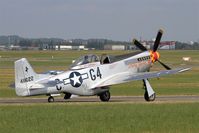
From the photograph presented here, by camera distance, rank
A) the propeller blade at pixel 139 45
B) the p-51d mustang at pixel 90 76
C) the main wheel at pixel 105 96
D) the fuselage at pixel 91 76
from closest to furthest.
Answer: the p-51d mustang at pixel 90 76 → the fuselage at pixel 91 76 → the main wheel at pixel 105 96 → the propeller blade at pixel 139 45

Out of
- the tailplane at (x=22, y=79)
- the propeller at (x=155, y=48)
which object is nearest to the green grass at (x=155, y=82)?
Answer: the propeller at (x=155, y=48)

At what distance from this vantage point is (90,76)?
95.8ft

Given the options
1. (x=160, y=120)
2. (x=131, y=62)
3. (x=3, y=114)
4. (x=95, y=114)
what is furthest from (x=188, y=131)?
(x=131, y=62)

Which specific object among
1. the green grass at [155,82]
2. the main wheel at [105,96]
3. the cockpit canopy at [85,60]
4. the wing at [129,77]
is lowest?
the green grass at [155,82]

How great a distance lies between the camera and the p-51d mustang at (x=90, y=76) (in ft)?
90.0

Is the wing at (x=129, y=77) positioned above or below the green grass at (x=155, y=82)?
above

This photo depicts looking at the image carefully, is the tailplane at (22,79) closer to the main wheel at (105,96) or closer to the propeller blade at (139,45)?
the main wheel at (105,96)

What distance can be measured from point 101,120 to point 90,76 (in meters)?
10.6

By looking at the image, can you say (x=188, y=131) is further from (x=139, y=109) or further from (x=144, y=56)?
(x=144, y=56)

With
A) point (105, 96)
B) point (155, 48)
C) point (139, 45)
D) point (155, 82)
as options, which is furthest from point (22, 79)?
point (155, 82)

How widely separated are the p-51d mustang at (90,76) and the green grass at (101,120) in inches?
169

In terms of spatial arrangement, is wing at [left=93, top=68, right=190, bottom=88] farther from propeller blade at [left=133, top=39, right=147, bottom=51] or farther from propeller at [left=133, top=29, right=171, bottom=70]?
propeller blade at [left=133, top=39, right=147, bottom=51]

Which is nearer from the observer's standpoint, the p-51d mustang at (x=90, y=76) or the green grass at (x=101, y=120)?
the green grass at (x=101, y=120)

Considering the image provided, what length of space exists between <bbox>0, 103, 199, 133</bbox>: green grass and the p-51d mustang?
4.28 metres
